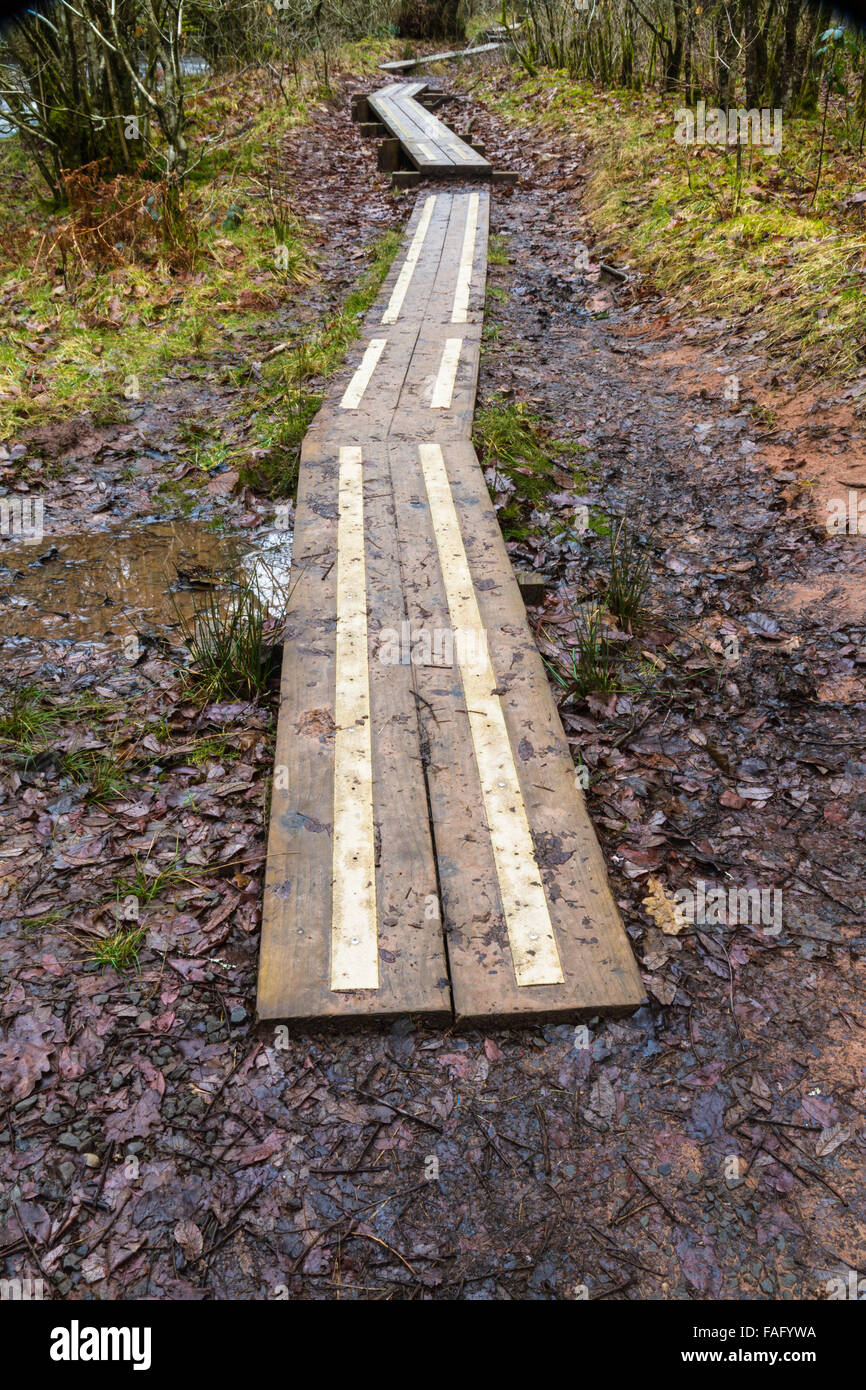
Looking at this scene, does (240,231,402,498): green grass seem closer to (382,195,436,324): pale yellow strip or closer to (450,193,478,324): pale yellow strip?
(382,195,436,324): pale yellow strip

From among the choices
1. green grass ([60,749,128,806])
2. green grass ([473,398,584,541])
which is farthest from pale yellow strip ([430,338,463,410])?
green grass ([60,749,128,806])

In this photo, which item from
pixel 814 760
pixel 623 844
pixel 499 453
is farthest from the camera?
pixel 499 453

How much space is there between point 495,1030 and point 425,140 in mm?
13450

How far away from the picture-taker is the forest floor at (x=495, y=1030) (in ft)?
6.69

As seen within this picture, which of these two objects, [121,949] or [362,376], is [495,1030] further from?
[362,376]

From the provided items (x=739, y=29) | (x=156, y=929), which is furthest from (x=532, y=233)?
(x=156, y=929)

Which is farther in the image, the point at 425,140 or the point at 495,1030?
the point at 425,140

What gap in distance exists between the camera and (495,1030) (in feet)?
8.09

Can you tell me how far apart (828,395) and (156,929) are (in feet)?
16.8

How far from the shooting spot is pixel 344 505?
15.4 ft

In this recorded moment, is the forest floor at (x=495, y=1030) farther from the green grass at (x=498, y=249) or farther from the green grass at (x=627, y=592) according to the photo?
the green grass at (x=498, y=249)

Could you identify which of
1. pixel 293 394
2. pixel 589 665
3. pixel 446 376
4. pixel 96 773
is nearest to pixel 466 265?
pixel 446 376

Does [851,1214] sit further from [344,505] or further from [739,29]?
[739,29]

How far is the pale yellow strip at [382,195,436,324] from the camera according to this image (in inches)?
286
